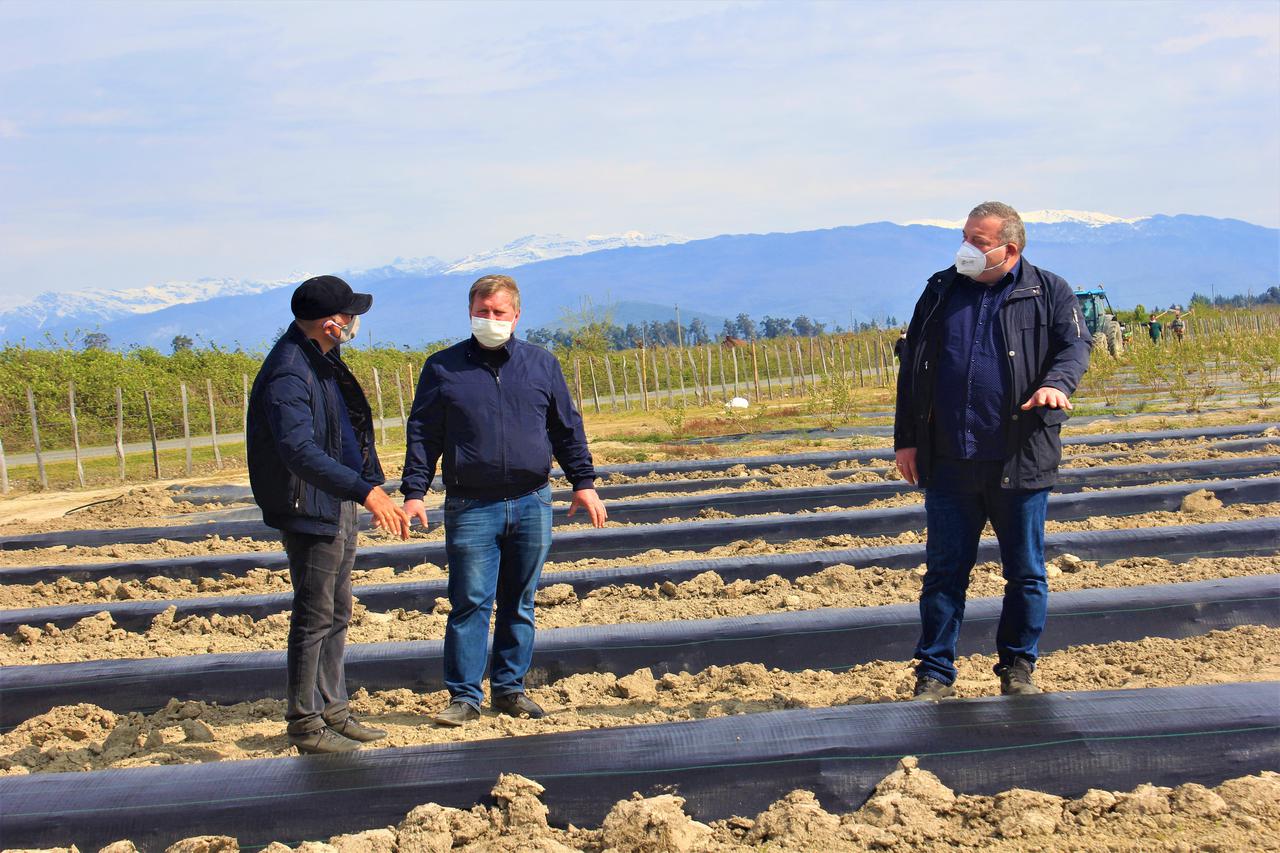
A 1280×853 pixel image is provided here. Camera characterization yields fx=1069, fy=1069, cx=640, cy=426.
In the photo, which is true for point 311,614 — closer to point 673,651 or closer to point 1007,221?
point 673,651

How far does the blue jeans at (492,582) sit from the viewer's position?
3.87m

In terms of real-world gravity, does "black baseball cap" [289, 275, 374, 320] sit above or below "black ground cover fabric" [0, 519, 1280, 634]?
above

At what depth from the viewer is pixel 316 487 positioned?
3439mm

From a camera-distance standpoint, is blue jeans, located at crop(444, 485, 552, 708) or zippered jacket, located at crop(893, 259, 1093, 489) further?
blue jeans, located at crop(444, 485, 552, 708)

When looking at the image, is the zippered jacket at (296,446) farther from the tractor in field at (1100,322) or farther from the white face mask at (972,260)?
the tractor in field at (1100,322)

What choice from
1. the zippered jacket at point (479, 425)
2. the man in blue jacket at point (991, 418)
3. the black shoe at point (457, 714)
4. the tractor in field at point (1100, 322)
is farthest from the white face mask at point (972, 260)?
the tractor in field at point (1100, 322)

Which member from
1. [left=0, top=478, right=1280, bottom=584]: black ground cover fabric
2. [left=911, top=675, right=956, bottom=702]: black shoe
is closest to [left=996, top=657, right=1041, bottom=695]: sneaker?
[left=911, top=675, right=956, bottom=702]: black shoe

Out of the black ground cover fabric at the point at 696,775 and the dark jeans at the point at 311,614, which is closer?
the black ground cover fabric at the point at 696,775

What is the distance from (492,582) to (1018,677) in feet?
6.17

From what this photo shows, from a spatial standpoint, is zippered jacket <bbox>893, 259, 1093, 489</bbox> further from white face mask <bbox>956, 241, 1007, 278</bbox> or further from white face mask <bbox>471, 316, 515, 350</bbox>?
white face mask <bbox>471, 316, 515, 350</bbox>

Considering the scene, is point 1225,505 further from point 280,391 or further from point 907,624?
point 280,391

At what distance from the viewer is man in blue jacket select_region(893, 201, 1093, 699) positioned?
3545 millimetres

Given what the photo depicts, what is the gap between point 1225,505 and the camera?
7375 mm

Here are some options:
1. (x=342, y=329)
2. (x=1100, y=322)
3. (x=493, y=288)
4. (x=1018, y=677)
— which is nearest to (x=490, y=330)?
(x=493, y=288)
